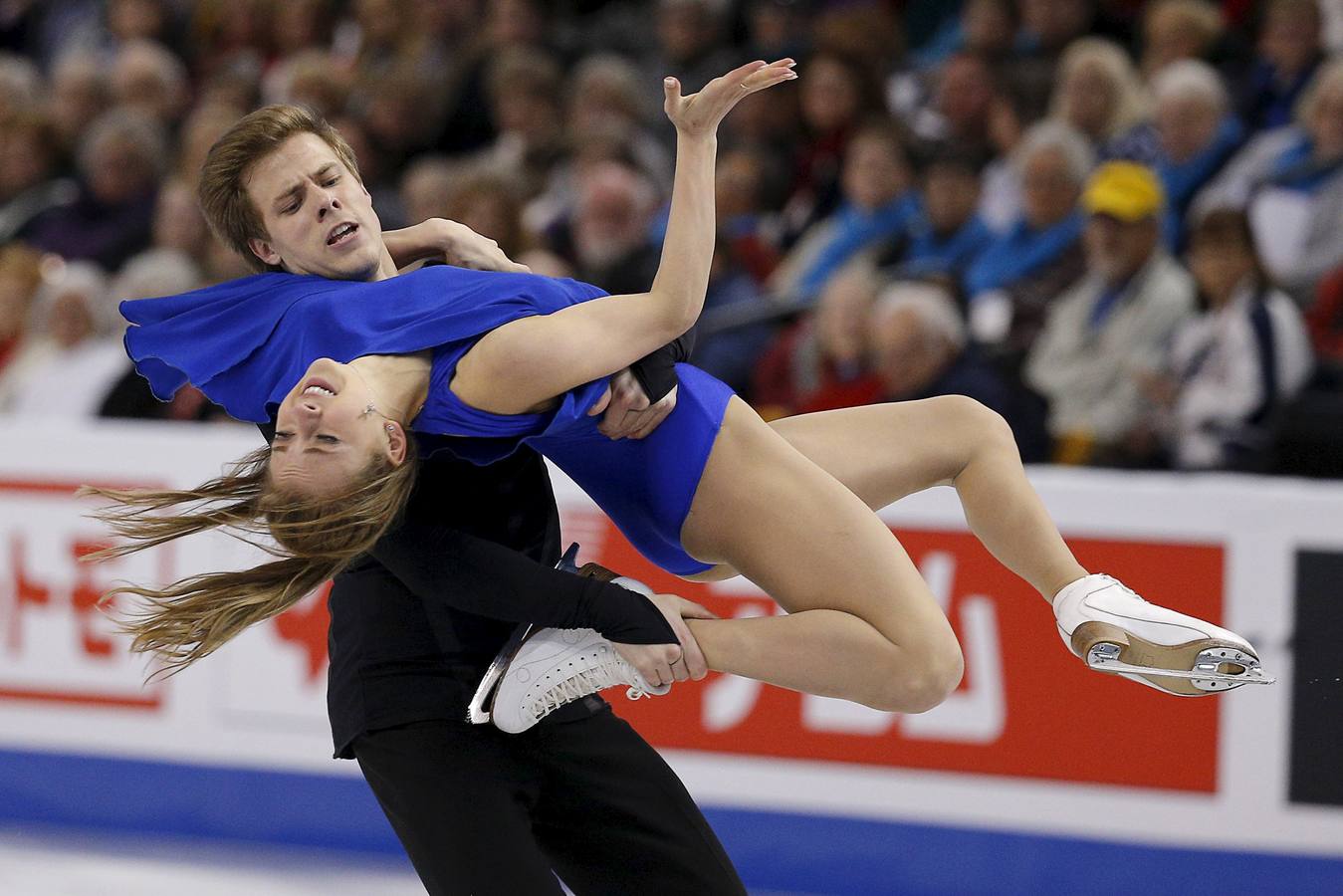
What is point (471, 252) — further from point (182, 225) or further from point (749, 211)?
point (182, 225)

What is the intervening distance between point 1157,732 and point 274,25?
493 cm

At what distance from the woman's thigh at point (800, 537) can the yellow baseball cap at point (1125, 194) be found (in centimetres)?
237

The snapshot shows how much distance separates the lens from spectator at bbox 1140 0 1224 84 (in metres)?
5.06

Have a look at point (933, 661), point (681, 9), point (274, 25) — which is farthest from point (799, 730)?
point (274, 25)

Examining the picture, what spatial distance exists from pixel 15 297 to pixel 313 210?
152 inches

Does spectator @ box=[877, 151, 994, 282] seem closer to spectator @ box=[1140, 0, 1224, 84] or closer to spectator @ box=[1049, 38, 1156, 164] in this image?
spectator @ box=[1049, 38, 1156, 164]

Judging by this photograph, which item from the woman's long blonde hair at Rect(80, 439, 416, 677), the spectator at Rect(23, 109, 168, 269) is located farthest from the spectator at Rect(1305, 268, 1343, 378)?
the spectator at Rect(23, 109, 168, 269)

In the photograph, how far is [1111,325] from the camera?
454 cm

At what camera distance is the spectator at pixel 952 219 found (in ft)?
16.4

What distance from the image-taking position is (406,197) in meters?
6.00

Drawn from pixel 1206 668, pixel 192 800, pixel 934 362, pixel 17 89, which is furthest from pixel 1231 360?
pixel 17 89

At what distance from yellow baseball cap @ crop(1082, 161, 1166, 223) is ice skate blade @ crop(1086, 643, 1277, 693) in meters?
2.30

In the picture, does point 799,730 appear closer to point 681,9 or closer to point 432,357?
point 432,357

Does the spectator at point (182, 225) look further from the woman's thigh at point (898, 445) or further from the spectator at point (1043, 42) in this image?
the woman's thigh at point (898, 445)
